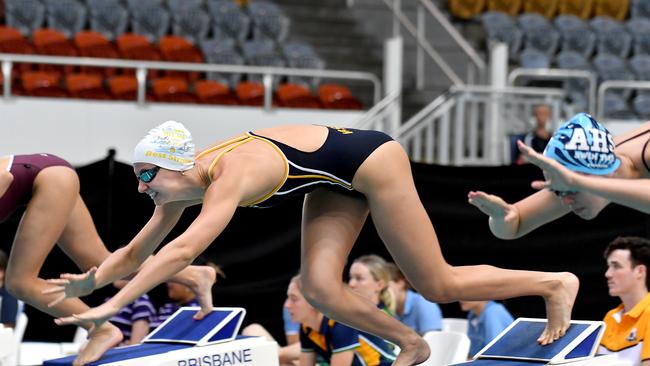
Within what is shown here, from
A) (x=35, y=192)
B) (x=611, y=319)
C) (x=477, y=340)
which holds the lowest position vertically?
(x=477, y=340)

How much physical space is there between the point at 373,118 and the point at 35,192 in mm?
5969

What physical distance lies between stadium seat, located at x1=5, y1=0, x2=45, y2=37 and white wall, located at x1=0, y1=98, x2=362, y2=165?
6.06 ft

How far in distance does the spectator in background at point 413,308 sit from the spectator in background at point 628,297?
3.62ft

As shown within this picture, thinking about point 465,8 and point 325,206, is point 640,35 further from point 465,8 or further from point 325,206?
point 325,206

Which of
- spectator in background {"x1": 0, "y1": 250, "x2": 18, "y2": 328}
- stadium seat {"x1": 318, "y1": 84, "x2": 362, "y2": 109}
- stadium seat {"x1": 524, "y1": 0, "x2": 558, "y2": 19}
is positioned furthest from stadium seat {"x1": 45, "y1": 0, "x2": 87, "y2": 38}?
stadium seat {"x1": 524, "y1": 0, "x2": 558, "y2": 19}

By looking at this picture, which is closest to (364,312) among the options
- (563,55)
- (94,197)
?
(94,197)

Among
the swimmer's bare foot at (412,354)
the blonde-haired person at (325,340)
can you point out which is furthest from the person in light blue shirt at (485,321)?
the swimmer's bare foot at (412,354)

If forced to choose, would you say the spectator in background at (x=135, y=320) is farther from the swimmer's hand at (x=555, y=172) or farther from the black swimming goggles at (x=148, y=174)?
the swimmer's hand at (x=555, y=172)

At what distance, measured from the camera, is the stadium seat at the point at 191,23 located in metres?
12.4

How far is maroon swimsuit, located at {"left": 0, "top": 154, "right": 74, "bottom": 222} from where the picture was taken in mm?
4836

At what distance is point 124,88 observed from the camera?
35.7 ft

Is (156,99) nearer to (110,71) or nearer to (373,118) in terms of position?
(110,71)

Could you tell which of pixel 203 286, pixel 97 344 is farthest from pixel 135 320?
pixel 97 344

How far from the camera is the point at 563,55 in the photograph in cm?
1378
